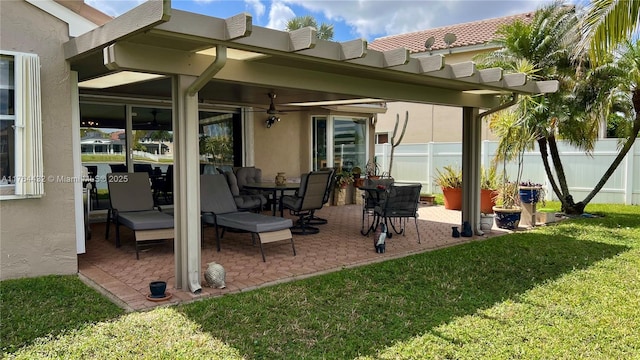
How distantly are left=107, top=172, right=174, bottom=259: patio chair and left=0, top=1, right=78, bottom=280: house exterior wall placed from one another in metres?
1.16

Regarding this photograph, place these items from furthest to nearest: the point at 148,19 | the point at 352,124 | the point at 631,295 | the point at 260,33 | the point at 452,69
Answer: the point at 352,124, the point at 452,69, the point at 631,295, the point at 260,33, the point at 148,19

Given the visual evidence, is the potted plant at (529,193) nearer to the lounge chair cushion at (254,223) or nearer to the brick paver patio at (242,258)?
the brick paver patio at (242,258)

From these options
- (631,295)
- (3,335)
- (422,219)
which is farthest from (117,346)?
(422,219)

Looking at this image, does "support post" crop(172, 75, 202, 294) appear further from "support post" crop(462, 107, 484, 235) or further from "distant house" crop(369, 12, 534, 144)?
"distant house" crop(369, 12, 534, 144)

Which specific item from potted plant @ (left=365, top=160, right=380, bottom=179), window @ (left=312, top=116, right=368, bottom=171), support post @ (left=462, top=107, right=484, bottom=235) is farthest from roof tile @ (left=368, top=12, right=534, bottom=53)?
support post @ (left=462, top=107, right=484, bottom=235)

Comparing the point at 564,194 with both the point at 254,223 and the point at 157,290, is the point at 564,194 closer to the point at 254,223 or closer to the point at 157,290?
the point at 254,223

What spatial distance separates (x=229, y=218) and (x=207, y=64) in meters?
2.79

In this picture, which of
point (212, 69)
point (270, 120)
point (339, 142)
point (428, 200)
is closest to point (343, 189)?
point (339, 142)

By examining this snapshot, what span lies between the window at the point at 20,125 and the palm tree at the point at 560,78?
893cm

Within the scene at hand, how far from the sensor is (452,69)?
666cm

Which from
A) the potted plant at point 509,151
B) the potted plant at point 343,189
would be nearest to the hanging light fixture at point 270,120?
the potted plant at point 343,189

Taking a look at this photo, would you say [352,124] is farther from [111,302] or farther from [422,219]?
[111,302]

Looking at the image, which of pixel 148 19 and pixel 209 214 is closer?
pixel 148 19

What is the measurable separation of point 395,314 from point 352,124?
407 inches
